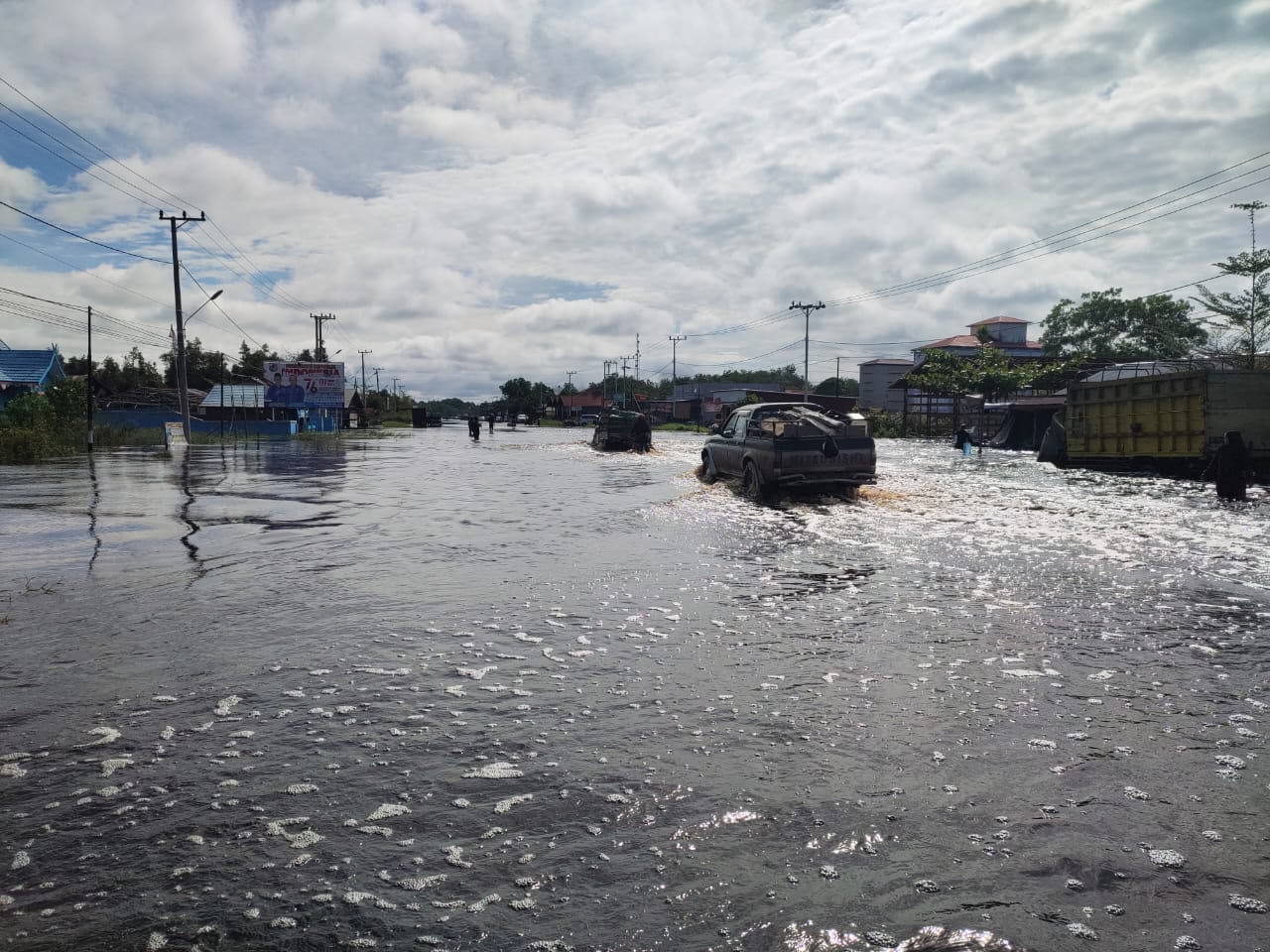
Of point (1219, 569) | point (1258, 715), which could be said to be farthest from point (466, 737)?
point (1219, 569)

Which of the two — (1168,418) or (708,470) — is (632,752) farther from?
(1168,418)

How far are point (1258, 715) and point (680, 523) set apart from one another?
829 centimetres

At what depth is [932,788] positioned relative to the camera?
3463mm

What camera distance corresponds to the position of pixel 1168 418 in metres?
21.1

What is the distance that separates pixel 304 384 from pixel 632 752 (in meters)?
73.9

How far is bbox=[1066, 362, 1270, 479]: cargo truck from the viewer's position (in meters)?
19.3

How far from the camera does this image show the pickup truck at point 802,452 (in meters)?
14.2

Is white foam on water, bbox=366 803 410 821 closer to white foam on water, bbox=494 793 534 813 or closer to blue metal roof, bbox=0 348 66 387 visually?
white foam on water, bbox=494 793 534 813

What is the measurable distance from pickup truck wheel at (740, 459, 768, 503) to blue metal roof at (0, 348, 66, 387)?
4880 cm

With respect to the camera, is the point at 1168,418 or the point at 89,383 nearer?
the point at 1168,418

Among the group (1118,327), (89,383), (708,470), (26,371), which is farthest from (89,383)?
(1118,327)

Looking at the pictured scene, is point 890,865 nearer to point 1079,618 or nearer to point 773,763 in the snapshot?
point 773,763

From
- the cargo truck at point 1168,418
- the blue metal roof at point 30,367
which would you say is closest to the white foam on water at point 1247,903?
the cargo truck at point 1168,418

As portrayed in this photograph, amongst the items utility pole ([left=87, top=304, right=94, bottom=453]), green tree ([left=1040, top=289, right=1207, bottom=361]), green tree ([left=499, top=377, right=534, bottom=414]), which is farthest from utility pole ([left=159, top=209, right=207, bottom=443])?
green tree ([left=499, top=377, right=534, bottom=414])
